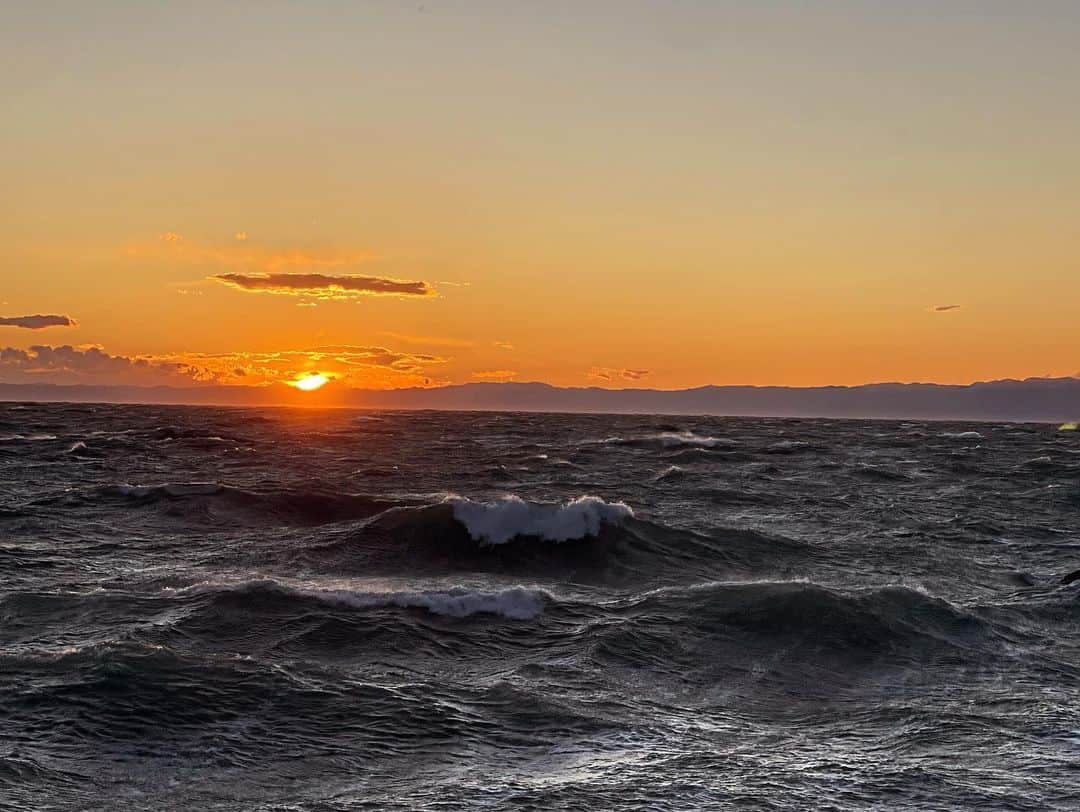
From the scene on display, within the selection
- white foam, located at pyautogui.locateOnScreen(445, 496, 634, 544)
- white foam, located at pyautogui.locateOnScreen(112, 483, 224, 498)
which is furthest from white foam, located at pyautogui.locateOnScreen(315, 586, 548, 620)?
white foam, located at pyautogui.locateOnScreen(112, 483, 224, 498)

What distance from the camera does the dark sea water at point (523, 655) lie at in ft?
33.1

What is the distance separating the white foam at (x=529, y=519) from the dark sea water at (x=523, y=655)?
0.08 metres

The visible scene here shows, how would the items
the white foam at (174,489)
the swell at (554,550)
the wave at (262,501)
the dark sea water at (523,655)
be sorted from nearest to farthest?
the dark sea water at (523,655)
the swell at (554,550)
the wave at (262,501)
the white foam at (174,489)

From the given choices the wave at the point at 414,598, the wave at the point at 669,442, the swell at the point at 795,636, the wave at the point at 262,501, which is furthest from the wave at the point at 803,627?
the wave at the point at 669,442

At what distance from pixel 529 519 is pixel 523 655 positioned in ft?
35.8

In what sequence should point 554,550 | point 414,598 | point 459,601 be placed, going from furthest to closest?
point 554,550 → point 414,598 → point 459,601

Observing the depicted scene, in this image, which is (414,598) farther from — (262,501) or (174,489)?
(174,489)

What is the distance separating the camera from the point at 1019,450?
7725 cm

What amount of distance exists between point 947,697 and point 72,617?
506 inches

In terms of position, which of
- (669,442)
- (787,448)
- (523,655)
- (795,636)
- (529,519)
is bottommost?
(523,655)

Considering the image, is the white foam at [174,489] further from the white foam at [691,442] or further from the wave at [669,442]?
the white foam at [691,442]

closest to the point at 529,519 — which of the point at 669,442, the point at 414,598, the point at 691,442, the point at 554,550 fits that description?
the point at 554,550

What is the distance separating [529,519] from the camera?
26.0 meters

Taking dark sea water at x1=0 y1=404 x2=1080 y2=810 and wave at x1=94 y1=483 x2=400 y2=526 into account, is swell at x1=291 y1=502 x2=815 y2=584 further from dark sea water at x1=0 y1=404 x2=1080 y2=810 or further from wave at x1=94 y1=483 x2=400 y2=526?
wave at x1=94 y1=483 x2=400 y2=526
